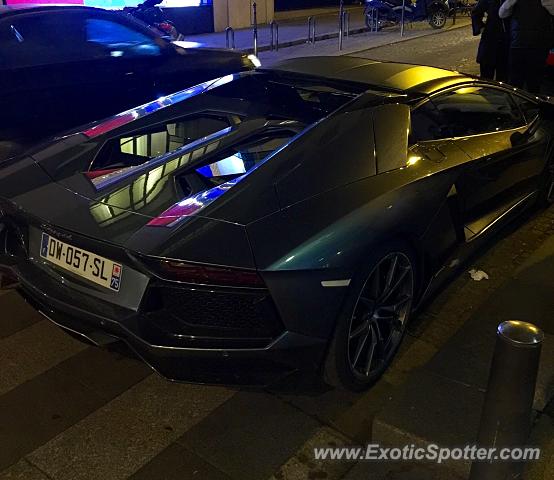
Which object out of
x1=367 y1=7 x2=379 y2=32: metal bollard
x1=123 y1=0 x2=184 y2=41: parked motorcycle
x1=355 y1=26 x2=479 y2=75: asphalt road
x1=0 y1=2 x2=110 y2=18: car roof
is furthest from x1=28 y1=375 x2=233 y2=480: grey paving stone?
x1=367 y1=7 x2=379 y2=32: metal bollard

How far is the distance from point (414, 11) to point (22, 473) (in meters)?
18.9

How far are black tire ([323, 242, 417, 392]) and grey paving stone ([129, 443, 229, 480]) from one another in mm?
589

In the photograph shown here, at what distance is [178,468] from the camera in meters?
2.44

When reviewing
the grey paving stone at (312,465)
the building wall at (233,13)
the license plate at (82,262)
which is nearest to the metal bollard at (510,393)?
the grey paving stone at (312,465)

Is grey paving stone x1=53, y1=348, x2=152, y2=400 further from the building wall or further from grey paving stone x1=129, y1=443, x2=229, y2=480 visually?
the building wall

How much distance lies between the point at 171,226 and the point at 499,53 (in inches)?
256

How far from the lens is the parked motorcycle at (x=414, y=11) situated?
18.5 meters

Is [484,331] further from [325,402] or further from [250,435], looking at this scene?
[250,435]

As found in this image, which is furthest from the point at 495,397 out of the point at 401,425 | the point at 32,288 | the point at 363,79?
the point at 363,79

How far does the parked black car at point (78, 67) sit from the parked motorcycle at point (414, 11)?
522 inches

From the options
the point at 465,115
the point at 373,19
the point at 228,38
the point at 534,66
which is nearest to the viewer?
the point at 465,115

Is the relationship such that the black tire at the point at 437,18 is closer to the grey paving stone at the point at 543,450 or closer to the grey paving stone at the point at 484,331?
the grey paving stone at the point at 484,331

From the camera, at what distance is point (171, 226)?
2.39 metres

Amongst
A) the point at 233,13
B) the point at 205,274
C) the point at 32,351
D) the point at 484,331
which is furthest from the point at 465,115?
the point at 233,13
